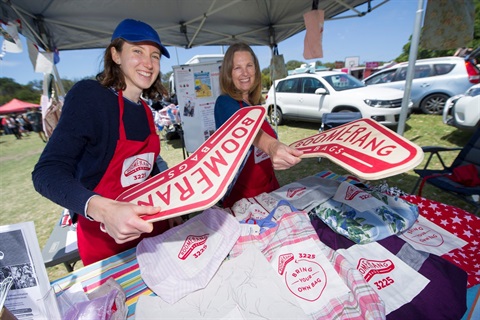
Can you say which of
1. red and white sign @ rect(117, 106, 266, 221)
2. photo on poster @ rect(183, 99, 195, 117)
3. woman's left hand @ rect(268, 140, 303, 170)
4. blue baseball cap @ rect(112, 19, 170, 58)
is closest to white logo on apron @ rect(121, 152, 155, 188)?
red and white sign @ rect(117, 106, 266, 221)

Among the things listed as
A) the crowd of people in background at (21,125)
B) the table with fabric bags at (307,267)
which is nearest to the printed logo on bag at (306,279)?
the table with fabric bags at (307,267)

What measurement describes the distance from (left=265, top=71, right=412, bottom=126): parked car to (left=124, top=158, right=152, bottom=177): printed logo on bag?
3.99m

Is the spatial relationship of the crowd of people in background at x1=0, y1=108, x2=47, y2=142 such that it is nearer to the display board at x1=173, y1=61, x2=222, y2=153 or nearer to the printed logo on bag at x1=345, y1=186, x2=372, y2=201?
the display board at x1=173, y1=61, x2=222, y2=153

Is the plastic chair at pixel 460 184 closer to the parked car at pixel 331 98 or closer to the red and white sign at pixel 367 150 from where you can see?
the red and white sign at pixel 367 150

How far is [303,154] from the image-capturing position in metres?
1.02

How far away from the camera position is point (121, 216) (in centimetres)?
66

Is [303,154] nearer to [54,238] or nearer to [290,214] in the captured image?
[290,214]

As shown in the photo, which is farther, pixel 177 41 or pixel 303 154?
pixel 177 41

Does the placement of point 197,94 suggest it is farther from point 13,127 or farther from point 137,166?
point 13,127

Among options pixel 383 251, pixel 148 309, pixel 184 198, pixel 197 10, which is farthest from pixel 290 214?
pixel 197 10

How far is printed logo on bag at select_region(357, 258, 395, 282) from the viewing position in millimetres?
856

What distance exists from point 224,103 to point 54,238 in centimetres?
181

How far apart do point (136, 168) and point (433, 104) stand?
29.1 ft

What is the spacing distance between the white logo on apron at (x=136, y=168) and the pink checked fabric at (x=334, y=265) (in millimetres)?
622
